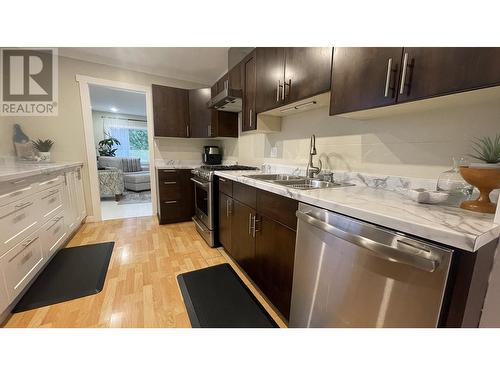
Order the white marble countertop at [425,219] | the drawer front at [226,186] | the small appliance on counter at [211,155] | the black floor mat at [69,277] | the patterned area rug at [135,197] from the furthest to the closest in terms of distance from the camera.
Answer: the patterned area rug at [135,197] < the small appliance on counter at [211,155] < the drawer front at [226,186] < the black floor mat at [69,277] < the white marble countertop at [425,219]

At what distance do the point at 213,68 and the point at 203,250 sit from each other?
8.66ft

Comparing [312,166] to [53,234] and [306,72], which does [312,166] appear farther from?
[53,234]

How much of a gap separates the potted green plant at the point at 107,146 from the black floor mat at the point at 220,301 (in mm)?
→ 6237

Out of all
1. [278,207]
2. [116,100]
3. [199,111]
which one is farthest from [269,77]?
[116,100]

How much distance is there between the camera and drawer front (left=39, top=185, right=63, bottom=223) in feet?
5.50

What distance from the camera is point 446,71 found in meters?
0.72

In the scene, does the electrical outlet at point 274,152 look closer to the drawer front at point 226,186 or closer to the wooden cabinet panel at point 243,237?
the drawer front at point 226,186

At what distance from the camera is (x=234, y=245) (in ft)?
6.01

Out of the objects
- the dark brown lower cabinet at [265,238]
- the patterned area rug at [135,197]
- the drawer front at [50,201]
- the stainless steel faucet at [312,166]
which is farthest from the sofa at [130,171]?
the stainless steel faucet at [312,166]

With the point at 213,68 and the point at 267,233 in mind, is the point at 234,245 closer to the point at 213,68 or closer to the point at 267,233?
the point at 267,233

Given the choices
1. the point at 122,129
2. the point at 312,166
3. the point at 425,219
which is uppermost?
the point at 122,129

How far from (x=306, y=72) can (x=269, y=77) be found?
1.44 feet

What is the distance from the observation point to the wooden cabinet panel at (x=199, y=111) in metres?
2.99

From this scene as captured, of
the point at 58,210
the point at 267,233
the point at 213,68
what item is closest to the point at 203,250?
the point at 267,233
